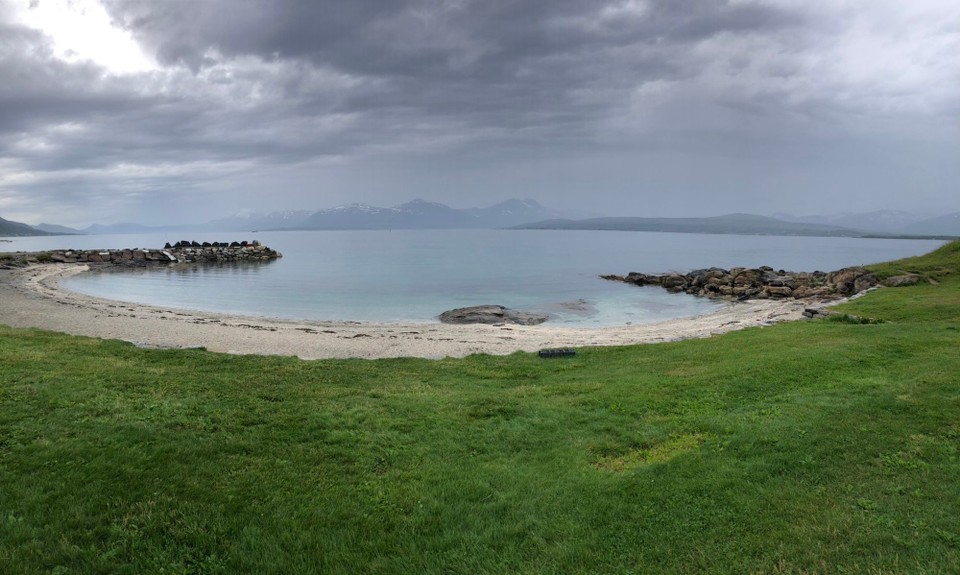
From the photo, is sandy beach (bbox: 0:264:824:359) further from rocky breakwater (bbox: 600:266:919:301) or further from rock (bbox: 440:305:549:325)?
rocky breakwater (bbox: 600:266:919:301)

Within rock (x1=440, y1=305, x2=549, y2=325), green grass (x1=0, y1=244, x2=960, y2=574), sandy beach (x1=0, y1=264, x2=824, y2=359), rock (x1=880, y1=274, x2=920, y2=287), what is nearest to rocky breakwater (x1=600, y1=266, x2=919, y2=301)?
rock (x1=880, y1=274, x2=920, y2=287)

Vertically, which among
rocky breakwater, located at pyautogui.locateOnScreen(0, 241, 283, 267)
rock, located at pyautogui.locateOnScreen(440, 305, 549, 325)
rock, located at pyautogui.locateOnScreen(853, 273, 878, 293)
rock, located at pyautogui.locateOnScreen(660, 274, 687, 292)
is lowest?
rock, located at pyautogui.locateOnScreen(440, 305, 549, 325)

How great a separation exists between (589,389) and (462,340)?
1683 cm

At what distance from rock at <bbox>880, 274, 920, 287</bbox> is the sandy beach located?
607 cm

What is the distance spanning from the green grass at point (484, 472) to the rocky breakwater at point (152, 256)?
94.6 m

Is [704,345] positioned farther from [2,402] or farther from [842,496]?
[2,402]

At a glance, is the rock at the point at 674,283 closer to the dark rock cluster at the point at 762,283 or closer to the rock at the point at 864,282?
the dark rock cluster at the point at 762,283

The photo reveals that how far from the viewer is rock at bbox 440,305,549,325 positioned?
41.1 meters

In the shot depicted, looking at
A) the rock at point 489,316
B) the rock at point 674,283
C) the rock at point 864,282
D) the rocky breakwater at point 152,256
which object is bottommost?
the rock at point 489,316

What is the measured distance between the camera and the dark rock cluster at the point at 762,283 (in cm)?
4620

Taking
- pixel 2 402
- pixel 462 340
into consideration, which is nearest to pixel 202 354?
pixel 2 402

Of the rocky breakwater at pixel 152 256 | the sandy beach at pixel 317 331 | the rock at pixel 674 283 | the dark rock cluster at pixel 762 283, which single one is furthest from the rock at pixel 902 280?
the rocky breakwater at pixel 152 256

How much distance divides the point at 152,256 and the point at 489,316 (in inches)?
3669

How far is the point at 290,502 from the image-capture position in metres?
7.30
